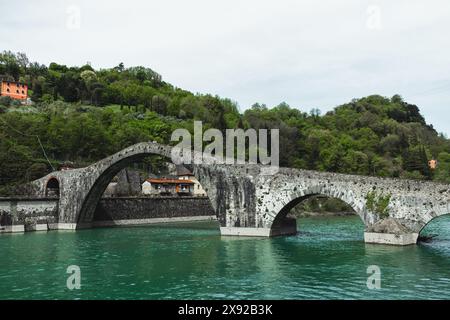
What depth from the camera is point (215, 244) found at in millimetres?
31453

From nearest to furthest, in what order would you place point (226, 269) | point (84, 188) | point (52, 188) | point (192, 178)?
point (226, 269)
point (84, 188)
point (52, 188)
point (192, 178)

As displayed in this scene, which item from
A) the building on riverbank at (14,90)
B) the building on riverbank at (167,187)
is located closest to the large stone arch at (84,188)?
the building on riverbank at (167,187)

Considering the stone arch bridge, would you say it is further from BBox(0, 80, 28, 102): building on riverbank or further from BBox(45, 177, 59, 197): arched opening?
BBox(0, 80, 28, 102): building on riverbank

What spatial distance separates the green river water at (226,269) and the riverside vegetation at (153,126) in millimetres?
27404

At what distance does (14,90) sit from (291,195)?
84.4m

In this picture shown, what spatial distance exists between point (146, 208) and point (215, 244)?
84.5ft

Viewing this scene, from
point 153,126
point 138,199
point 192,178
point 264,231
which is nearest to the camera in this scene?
point 264,231

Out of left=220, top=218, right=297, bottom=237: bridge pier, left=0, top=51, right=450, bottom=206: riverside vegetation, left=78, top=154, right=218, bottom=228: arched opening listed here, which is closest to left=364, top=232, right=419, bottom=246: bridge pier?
left=220, top=218, right=297, bottom=237: bridge pier

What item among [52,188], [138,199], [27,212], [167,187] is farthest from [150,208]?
[167,187]

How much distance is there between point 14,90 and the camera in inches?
3922

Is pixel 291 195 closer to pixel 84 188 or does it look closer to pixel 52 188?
pixel 84 188

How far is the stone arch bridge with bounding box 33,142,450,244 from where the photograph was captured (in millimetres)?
27844

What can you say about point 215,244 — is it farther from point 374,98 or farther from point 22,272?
point 374,98

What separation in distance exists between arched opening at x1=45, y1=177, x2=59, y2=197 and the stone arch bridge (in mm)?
7627
